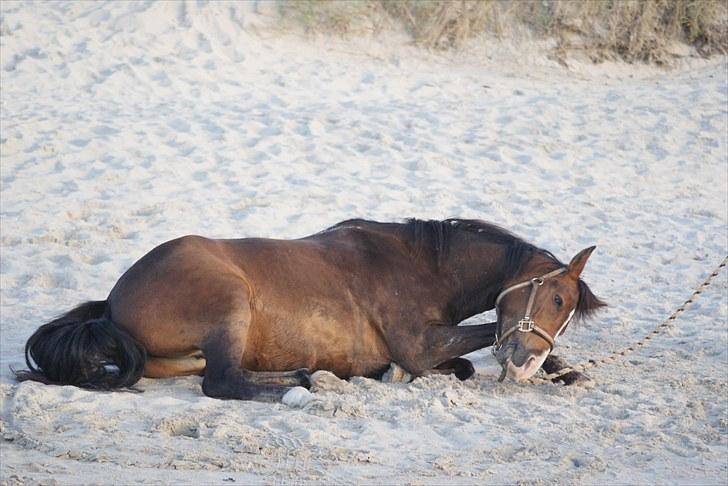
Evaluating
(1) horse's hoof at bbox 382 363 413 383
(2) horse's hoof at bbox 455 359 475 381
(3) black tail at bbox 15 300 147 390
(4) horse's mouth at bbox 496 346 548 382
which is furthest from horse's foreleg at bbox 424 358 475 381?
(3) black tail at bbox 15 300 147 390

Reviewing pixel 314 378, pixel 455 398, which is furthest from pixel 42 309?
pixel 455 398

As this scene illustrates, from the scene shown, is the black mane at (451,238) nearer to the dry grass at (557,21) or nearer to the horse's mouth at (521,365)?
the horse's mouth at (521,365)

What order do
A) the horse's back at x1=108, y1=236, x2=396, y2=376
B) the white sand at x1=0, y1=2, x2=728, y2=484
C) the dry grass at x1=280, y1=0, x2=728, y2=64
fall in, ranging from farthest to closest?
the dry grass at x1=280, y1=0, x2=728, y2=64 < the horse's back at x1=108, y1=236, x2=396, y2=376 < the white sand at x1=0, y1=2, x2=728, y2=484

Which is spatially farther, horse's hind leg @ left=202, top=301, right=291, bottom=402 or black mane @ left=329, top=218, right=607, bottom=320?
black mane @ left=329, top=218, right=607, bottom=320

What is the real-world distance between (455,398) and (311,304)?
36.2 inches

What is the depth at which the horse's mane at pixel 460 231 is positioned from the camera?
564cm

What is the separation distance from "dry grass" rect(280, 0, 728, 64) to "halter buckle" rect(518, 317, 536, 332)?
7.48 m

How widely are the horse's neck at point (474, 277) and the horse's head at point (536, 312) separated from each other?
294 mm

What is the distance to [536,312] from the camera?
209 inches

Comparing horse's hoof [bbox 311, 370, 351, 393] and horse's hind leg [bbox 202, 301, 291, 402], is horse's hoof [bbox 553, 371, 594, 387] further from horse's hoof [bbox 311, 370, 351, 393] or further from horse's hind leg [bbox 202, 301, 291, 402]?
horse's hind leg [bbox 202, 301, 291, 402]

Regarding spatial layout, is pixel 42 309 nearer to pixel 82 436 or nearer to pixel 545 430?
pixel 82 436

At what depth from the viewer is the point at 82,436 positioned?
14.5 ft

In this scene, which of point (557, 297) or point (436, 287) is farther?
point (436, 287)

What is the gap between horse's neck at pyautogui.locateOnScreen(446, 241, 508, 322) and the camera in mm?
5742
